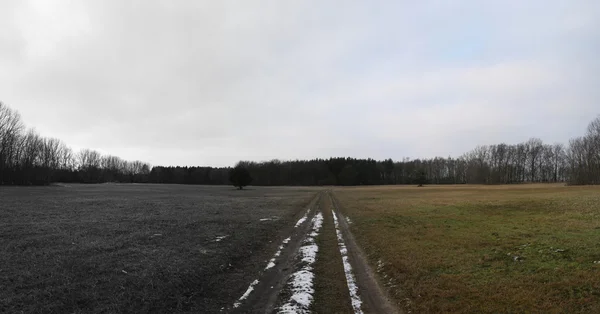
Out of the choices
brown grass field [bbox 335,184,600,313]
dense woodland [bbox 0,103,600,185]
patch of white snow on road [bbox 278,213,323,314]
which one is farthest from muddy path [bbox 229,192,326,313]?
dense woodland [bbox 0,103,600,185]

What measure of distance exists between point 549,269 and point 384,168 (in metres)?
153

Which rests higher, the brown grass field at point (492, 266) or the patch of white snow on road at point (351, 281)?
the brown grass field at point (492, 266)

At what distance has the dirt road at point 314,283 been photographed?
6.45 metres

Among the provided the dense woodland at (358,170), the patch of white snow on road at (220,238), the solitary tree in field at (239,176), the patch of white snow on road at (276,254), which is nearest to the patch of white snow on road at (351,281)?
the patch of white snow on road at (276,254)

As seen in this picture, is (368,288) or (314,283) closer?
(368,288)

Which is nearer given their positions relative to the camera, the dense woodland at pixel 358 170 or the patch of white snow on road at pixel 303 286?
the patch of white snow on road at pixel 303 286

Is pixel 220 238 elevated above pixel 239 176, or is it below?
below

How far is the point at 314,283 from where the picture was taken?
8.02 m

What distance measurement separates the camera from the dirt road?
254 inches

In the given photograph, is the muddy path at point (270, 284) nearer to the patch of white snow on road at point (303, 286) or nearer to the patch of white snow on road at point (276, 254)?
the patch of white snow on road at point (276, 254)

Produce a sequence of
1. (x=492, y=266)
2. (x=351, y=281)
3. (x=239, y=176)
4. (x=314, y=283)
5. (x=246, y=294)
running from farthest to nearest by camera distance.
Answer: (x=239, y=176) < (x=492, y=266) < (x=351, y=281) < (x=314, y=283) < (x=246, y=294)

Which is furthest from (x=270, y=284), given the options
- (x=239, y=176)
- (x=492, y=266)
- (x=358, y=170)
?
(x=358, y=170)

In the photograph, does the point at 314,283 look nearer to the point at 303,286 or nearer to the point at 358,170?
the point at 303,286

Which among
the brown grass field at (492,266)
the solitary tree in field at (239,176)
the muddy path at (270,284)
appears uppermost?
the solitary tree in field at (239,176)
